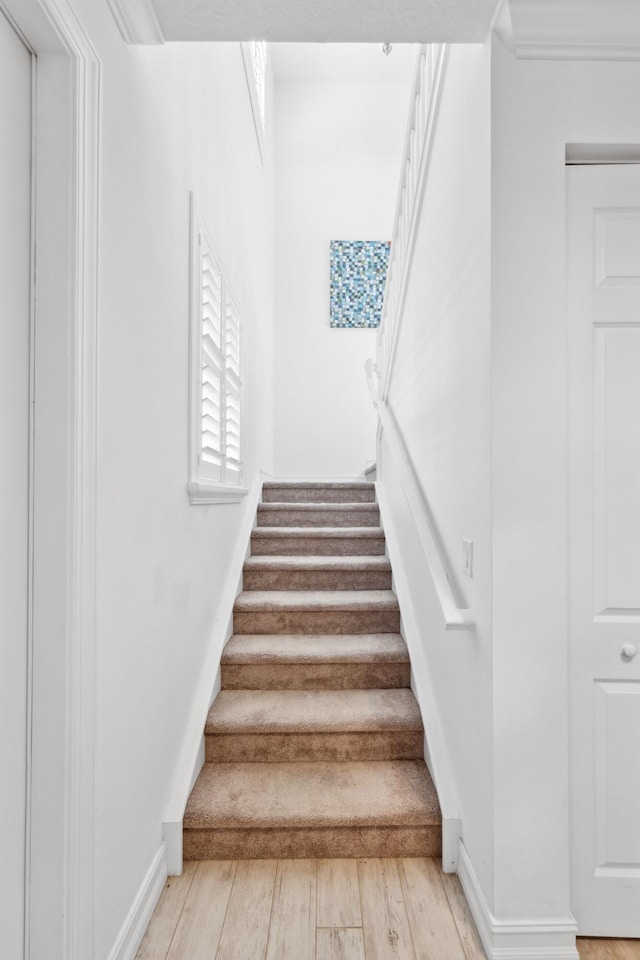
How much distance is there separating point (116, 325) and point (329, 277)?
4.61 meters

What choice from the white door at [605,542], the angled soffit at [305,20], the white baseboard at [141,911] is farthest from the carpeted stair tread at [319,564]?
the angled soffit at [305,20]

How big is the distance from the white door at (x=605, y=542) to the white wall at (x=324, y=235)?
410cm

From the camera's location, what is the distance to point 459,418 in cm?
185

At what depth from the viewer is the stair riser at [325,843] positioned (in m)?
1.92

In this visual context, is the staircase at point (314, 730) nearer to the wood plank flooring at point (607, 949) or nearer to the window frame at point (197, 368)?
the wood plank flooring at point (607, 949)

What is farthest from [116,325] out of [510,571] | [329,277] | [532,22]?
[329,277]

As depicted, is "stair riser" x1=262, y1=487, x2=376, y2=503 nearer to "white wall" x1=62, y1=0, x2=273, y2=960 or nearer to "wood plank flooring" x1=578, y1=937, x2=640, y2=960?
"white wall" x1=62, y1=0, x2=273, y2=960

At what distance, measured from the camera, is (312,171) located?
5.68 meters

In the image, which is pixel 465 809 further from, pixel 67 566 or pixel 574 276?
pixel 574 276

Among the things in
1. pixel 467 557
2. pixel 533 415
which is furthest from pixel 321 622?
pixel 533 415

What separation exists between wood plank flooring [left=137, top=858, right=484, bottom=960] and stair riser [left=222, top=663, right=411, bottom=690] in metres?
0.72

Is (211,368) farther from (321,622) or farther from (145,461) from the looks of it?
(321,622)

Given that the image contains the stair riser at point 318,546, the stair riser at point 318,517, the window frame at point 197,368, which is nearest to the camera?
the window frame at point 197,368

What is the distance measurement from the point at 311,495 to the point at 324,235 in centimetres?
281
